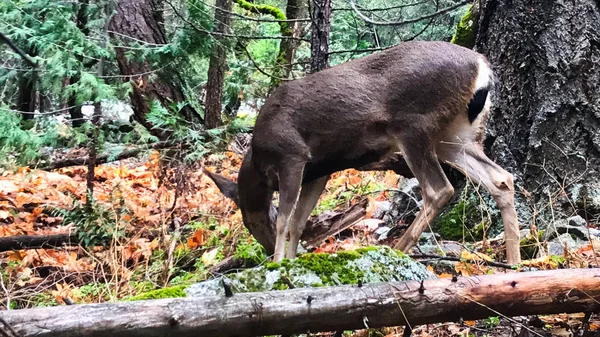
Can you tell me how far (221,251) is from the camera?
250 inches

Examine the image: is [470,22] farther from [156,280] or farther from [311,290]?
[311,290]

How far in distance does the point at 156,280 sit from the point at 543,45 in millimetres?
4814

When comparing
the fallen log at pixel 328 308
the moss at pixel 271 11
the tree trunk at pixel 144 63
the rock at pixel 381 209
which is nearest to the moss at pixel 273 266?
the fallen log at pixel 328 308

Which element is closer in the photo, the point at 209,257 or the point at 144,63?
the point at 209,257

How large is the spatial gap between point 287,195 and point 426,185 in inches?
48.2

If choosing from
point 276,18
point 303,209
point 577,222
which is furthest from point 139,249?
point 276,18

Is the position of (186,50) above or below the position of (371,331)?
above

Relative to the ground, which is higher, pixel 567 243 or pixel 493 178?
pixel 493 178

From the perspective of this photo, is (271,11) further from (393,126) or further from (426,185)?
(426,185)

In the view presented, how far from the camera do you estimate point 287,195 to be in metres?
5.29

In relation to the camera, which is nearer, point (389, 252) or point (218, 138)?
point (389, 252)

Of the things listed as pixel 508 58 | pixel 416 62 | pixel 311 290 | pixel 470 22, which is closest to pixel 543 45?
pixel 508 58

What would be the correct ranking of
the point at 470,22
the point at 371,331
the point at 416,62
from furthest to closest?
the point at 470,22, the point at 416,62, the point at 371,331

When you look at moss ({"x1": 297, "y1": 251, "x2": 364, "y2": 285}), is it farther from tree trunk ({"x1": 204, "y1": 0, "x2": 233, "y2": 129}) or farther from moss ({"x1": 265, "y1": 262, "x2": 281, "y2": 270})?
tree trunk ({"x1": 204, "y1": 0, "x2": 233, "y2": 129})
